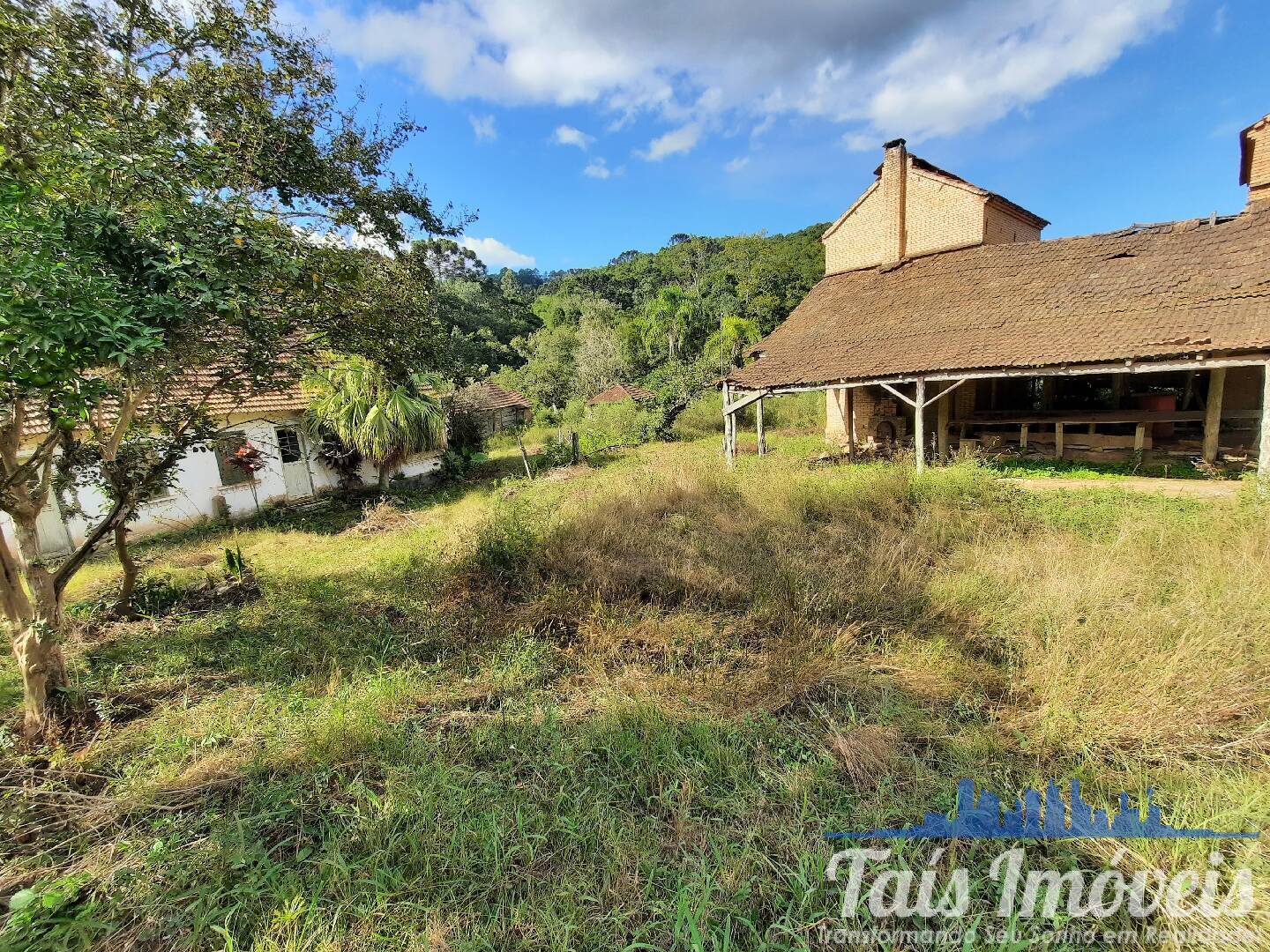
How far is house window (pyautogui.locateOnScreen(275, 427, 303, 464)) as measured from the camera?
1191cm

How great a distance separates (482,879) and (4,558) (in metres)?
4.14

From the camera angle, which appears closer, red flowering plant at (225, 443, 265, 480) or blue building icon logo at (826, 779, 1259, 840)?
blue building icon logo at (826, 779, 1259, 840)

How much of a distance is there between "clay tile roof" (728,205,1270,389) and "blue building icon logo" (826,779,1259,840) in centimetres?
874

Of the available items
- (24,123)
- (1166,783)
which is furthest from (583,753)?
(24,123)

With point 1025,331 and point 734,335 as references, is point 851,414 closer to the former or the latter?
point 1025,331

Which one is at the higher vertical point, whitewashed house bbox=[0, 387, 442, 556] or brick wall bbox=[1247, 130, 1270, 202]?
brick wall bbox=[1247, 130, 1270, 202]

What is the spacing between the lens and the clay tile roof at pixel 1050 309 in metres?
8.52

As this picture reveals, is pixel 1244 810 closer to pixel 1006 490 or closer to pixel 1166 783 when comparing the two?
pixel 1166 783

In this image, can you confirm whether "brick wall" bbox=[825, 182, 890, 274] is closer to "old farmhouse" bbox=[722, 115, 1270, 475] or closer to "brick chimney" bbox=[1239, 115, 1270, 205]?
"old farmhouse" bbox=[722, 115, 1270, 475]

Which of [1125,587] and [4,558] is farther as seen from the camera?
[1125,587]

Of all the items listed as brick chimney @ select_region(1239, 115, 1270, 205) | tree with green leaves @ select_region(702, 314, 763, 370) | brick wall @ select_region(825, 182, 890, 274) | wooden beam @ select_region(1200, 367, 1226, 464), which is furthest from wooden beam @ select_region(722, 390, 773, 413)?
tree with green leaves @ select_region(702, 314, 763, 370)

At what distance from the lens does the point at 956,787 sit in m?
2.72

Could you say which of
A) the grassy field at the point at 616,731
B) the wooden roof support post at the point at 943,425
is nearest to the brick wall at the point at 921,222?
the wooden roof support post at the point at 943,425

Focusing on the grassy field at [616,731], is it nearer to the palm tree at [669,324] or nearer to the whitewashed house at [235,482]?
the whitewashed house at [235,482]
